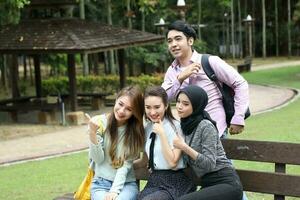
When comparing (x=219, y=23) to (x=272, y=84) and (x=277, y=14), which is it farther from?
(x=272, y=84)

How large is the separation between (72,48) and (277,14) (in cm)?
3885

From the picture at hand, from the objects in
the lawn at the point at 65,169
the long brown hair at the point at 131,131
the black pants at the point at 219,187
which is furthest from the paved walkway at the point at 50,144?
the black pants at the point at 219,187

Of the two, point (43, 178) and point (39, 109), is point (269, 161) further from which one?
point (39, 109)

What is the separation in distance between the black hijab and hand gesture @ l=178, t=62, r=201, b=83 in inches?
8.6

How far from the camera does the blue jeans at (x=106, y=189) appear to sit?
4883mm

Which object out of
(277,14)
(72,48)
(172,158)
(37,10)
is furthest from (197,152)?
(277,14)

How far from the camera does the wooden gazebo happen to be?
1912 centimetres

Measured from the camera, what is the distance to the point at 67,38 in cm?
1956

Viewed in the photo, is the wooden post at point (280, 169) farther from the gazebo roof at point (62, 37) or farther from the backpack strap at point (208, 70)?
the gazebo roof at point (62, 37)

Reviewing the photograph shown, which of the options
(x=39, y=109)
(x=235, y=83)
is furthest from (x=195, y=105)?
(x=39, y=109)

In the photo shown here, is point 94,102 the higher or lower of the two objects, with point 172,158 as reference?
lower

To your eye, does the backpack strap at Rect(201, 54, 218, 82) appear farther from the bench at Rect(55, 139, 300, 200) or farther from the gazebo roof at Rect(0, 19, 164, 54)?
the gazebo roof at Rect(0, 19, 164, 54)

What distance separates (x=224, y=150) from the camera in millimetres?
4969

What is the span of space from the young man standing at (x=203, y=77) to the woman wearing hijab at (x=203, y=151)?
1.15 ft
